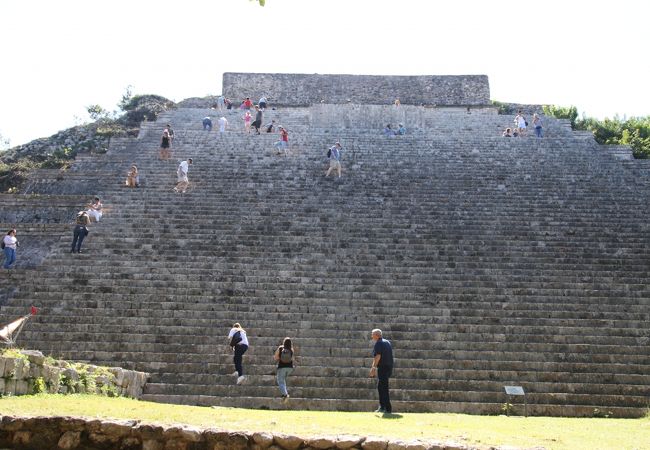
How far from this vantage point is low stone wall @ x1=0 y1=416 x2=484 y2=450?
18.4 feet

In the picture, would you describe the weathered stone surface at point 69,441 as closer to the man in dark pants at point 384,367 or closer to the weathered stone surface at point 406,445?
the weathered stone surface at point 406,445

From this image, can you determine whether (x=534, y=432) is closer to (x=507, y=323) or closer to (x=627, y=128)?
(x=507, y=323)

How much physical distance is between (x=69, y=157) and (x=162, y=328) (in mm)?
18396

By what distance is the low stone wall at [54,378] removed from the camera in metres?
7.04

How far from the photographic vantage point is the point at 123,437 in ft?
18.8

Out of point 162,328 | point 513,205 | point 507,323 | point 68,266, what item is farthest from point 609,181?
point 68,266

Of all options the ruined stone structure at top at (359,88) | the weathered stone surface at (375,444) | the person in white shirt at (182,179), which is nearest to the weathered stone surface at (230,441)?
the weathered stone surface at (375,444)

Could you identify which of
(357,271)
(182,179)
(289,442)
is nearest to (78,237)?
(182,179)

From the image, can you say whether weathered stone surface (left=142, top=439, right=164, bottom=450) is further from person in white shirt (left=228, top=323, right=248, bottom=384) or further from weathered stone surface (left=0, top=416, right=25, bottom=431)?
person in white shirt (left=228, top=323, right=248, bottom=384)

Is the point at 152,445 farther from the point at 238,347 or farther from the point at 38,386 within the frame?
the point at 238,347

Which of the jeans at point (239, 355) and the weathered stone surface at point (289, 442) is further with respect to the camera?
the jeans at point (239, 355)

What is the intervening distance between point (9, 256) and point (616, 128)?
2902 centimetres

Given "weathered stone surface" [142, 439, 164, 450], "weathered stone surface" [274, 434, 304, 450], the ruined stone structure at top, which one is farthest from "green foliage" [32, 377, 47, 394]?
the ruined stone structure at top

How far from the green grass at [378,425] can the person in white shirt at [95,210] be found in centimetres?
908
